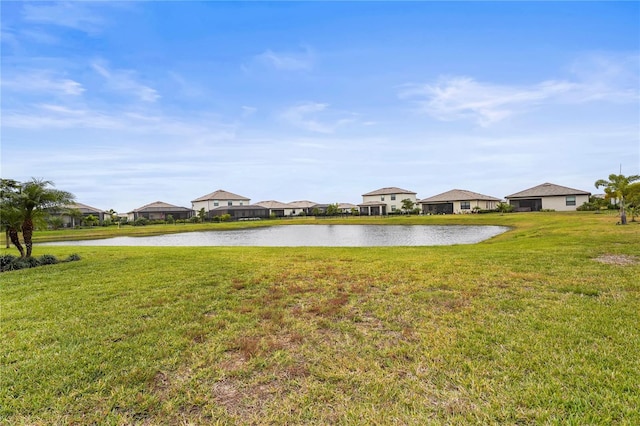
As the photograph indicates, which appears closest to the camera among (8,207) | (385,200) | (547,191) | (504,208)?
(8,207)

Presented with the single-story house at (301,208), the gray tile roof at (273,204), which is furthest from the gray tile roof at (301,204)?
the gray tile roof at (273,204)

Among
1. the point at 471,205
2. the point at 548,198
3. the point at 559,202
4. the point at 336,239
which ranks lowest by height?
the point at 336,239

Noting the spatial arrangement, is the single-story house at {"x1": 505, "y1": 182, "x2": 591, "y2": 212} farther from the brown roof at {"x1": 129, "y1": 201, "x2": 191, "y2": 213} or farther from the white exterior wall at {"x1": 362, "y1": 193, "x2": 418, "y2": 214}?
the brown roof at {"x1": 129, "y1": 201, "x2": 191, "y2": 213}

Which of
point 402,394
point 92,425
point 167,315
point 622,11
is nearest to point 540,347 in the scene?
point 402,394

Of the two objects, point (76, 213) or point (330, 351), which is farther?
point (76, 213)

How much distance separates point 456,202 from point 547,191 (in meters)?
14.0

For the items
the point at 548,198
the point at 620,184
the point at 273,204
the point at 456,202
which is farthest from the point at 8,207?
the point at 273,204

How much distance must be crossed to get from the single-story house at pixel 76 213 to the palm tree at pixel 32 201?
417 mm

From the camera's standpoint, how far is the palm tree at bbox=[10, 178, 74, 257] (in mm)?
10641

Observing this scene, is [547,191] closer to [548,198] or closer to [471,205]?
[548,198]

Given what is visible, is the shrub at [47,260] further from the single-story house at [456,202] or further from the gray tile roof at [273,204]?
the gray tile roof at [273,204]

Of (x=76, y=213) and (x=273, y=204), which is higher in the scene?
(x=273, y=204)

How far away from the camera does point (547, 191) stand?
174ft

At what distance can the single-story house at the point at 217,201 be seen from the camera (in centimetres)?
7000
